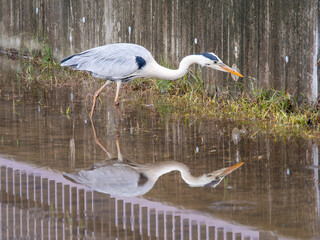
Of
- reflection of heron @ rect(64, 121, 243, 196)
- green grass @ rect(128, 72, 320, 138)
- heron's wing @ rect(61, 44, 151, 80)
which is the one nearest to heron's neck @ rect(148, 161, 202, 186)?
reflection of heron @ rect(64, 121, 243, 196)

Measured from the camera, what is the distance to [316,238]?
4.93m

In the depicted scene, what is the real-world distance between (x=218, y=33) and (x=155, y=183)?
16.1 feet

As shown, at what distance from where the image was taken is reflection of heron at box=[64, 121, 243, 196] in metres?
6.23

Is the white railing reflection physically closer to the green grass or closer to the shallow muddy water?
the shallow muddy water

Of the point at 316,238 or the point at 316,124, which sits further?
the point at 316,124

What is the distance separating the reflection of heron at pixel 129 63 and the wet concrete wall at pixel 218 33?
28.8 inches

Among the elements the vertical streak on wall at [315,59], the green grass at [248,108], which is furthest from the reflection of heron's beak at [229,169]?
the vertical streak on wall at [315,59]

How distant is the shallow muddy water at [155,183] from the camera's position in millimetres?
5160

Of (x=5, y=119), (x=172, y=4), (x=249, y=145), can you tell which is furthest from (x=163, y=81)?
(x=249, y=145)

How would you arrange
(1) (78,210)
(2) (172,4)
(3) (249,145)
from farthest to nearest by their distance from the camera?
(2) (172,4)
(3) (249,145)
(1) (78,210)

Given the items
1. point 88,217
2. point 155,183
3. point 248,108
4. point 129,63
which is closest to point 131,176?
point 155,183

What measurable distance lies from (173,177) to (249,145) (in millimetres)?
1568

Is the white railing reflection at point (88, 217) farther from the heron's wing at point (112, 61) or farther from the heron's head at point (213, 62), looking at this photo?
the heron's head at point (213, 62)

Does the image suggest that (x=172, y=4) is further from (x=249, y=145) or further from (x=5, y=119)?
(x=249, y=145)
